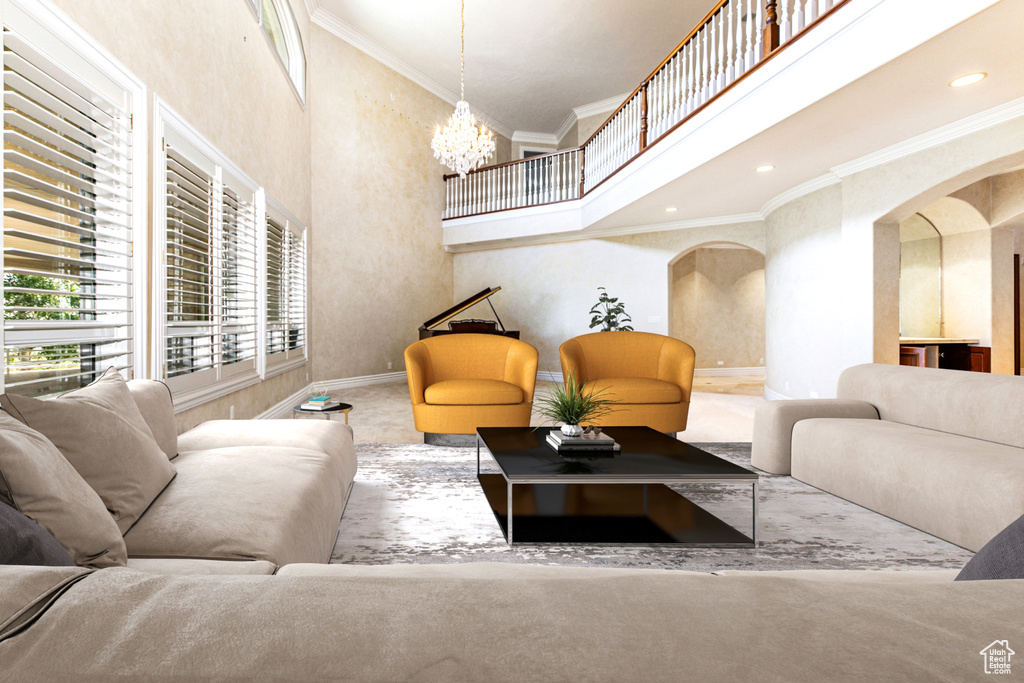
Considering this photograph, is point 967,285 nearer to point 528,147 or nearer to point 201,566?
point 528,147

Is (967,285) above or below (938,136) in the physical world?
below

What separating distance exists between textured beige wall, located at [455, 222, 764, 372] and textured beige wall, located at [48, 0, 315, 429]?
463 cm

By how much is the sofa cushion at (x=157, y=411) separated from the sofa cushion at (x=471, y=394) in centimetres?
201

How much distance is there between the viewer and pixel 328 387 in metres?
7.90

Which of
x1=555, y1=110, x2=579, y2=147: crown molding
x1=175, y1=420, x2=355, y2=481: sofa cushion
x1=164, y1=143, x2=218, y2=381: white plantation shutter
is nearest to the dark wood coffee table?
x1=175, y1=420, x2=355, y2=481: sofa cushion

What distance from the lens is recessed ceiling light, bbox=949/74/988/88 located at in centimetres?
357

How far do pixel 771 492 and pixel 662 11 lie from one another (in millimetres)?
6890

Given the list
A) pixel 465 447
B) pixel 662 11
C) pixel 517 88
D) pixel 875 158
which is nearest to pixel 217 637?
pixel 465 447

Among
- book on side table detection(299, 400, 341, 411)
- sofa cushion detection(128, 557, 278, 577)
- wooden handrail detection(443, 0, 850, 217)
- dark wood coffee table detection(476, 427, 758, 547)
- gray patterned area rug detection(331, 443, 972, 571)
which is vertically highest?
wooden handrail detection(443, 0, 850, 217)

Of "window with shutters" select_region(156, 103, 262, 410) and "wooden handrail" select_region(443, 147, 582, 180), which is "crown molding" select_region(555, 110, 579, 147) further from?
"window with shutters" select_region(156, 103, 262, 410)

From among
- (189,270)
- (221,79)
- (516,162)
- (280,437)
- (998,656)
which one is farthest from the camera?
(516,162)

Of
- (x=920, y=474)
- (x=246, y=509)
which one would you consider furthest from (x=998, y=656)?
(x=920, y=474)

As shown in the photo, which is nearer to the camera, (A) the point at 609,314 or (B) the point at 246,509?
(B) the point at 246,509

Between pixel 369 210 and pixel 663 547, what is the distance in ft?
24.5
